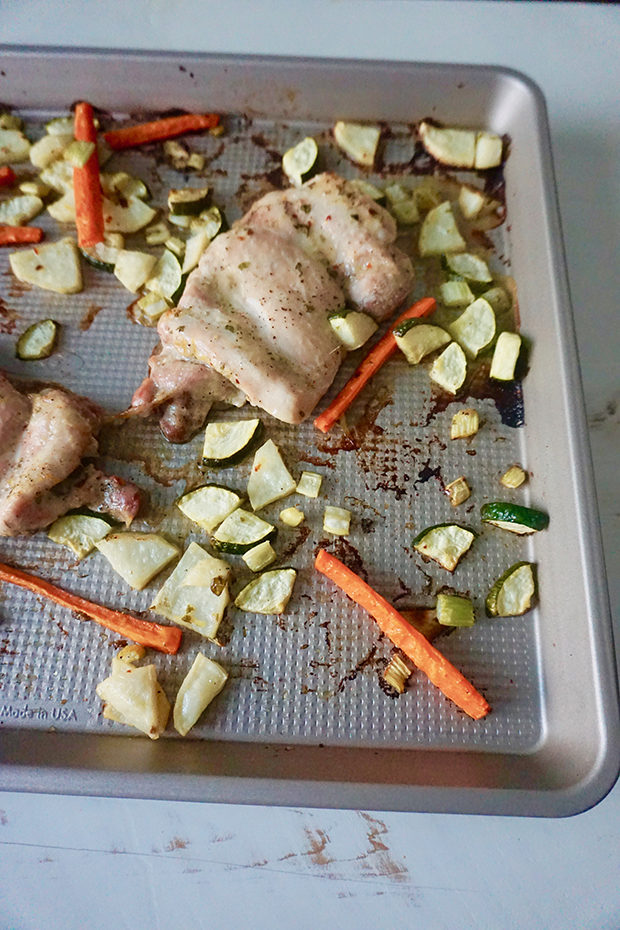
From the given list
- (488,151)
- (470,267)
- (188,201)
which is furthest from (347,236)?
(488,151)

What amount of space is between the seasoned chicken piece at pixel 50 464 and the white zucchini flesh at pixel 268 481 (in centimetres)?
34

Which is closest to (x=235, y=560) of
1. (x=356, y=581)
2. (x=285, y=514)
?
(x=285, y=514)

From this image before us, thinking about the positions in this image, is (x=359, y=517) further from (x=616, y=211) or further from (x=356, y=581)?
(x=616, y=211)

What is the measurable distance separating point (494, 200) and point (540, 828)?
200 centimetres

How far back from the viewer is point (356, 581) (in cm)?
181

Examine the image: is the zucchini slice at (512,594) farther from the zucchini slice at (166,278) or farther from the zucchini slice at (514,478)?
the zucchini slice at (166,278)

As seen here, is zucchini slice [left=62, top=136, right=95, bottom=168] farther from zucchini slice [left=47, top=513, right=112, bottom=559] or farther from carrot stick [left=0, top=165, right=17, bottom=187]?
zucchini slice [left=47, top=513, right=112, bottom=559]

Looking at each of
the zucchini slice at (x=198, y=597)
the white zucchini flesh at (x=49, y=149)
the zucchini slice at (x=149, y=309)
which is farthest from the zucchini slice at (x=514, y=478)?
the white zucchini flesh at (x=49, y=149)

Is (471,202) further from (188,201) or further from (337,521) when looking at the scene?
(337,521)

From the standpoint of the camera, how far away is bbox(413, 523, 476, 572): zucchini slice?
187cm

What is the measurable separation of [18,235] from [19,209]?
12 centimetres

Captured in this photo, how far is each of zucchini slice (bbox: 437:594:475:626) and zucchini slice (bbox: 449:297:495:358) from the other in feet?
2.63

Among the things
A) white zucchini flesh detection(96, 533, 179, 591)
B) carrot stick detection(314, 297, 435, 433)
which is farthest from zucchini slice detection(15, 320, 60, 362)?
carrot stick detection(314, 297, 435, 433)

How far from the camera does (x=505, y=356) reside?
2045 mm
